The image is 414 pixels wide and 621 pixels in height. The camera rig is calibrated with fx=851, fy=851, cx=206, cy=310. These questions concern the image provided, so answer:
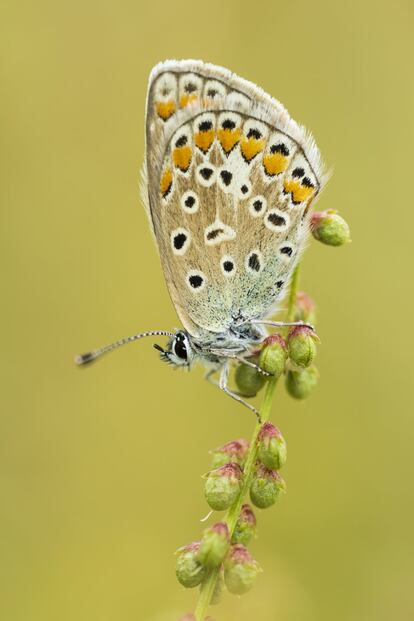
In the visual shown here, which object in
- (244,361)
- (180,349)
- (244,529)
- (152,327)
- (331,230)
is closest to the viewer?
(244,529)

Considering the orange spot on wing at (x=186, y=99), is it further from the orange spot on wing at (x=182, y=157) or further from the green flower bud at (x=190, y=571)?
the green flower bud at (x=190, y=571)

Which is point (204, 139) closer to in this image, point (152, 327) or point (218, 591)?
point (218, 591)

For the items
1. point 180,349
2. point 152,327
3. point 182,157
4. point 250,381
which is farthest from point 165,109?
point 152,327

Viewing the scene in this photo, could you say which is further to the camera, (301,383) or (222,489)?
(301,383)

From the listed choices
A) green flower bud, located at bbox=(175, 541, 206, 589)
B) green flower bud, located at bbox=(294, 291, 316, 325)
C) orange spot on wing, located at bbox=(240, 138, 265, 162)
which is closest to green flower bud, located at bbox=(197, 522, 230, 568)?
green flower bud, located at bbox=(175, 541, 206, 589)

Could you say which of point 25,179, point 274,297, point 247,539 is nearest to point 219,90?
point 274,297

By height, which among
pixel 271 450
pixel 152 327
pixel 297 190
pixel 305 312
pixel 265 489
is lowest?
pixel 265 489

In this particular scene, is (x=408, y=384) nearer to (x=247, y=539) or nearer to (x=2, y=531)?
(x=2, y=531)
